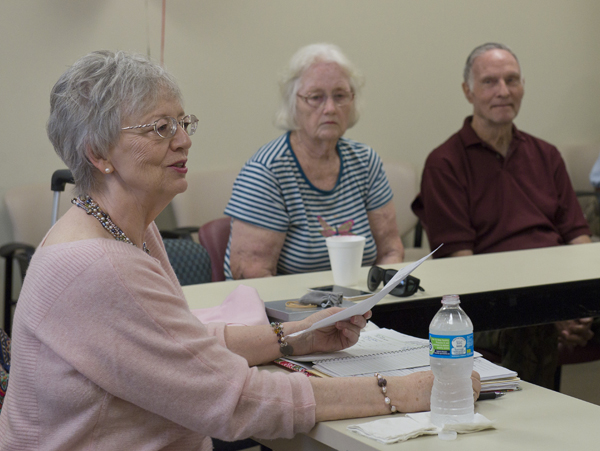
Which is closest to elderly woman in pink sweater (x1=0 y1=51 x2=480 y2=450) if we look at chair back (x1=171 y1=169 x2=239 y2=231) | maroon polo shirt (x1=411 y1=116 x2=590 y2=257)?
maroon polo shirt (x1=411 y1=116 x2=590 y2=257)

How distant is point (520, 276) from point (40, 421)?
1.31m

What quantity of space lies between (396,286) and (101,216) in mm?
844

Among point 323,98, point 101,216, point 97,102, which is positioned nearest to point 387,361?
point 101,216

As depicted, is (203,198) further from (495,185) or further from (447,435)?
(447,435)

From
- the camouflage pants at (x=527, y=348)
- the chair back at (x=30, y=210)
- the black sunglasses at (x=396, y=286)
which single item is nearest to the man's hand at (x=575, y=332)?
the camouflage pants at (x=527, y=348)

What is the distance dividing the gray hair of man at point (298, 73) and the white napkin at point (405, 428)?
65.7 inches

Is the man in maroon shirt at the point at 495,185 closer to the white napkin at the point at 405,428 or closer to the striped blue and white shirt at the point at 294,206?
the striped blue and white shirt at the point at 294,206

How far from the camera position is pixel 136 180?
1.18m

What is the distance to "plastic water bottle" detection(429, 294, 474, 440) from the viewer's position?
1.09 m

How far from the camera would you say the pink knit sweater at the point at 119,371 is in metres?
1.04

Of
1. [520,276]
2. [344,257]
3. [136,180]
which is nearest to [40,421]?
[136,180]

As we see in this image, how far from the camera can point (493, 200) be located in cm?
289

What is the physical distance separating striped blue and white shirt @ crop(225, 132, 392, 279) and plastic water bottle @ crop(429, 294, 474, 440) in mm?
1274

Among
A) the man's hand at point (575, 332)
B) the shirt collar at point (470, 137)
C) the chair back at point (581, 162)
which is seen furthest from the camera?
the chair back at point (581, 162)
